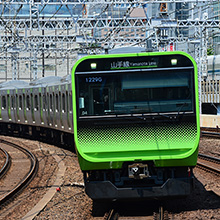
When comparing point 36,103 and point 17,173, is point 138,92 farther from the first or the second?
point 36,103

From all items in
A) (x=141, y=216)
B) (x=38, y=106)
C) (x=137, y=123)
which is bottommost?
(x=141, y=216)

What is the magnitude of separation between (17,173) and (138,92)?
22.1ft

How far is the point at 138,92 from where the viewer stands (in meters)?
8.28

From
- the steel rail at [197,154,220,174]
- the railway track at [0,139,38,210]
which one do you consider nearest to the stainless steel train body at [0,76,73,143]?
the railway track at [0,139,38,210]

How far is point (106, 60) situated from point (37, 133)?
1565 centimetres

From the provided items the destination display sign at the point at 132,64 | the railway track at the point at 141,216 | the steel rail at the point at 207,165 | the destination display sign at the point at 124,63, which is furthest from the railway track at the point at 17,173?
the steel rail at the point at 207,165

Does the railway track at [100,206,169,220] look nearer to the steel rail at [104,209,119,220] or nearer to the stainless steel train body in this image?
the steel rail at [104,209,119,220]

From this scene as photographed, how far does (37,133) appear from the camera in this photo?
23.5 metres

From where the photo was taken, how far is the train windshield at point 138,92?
27.0ft

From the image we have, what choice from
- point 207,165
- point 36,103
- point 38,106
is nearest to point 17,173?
point 207,165

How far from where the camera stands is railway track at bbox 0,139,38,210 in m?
11.0

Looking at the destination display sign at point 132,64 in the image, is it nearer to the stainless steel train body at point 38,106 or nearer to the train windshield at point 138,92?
the train windshield at point 138,92

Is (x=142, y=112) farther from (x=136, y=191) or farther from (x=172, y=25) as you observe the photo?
(x=172, y=25)

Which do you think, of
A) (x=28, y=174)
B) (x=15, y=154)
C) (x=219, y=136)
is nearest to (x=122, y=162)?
(x=28, y=174)
